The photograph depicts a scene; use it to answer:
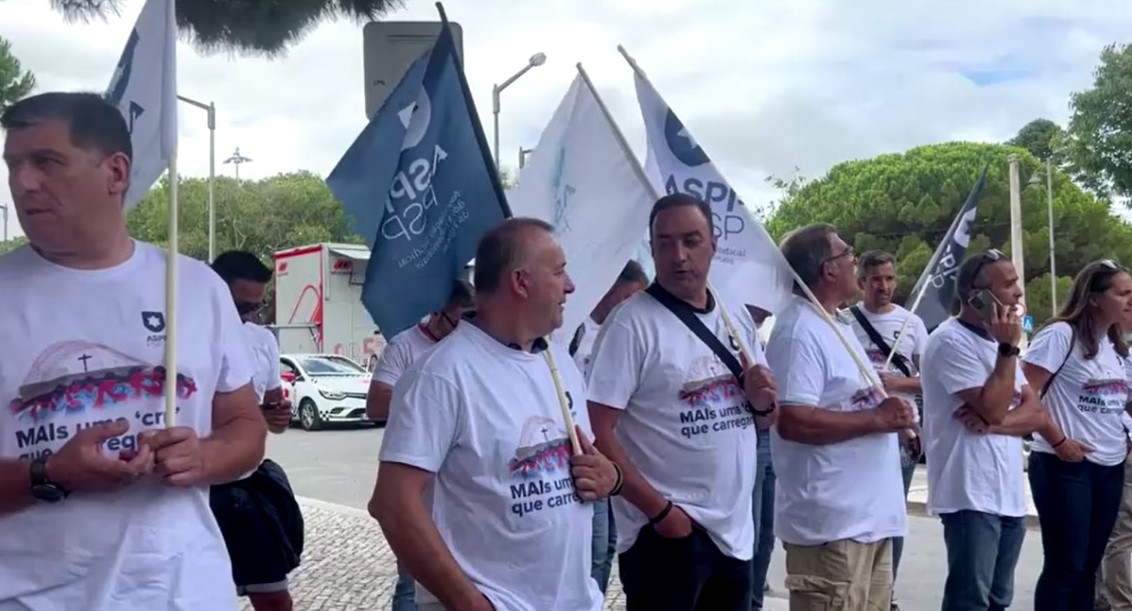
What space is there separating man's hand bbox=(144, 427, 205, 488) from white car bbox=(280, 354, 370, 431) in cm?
1901

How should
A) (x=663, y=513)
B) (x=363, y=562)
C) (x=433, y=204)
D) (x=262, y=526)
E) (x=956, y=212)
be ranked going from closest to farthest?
(x=663, y=513) < (x=433, y=204) < (x=262, y=526) < (x=363, y=562) < (x=956, y=212)

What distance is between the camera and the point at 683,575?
3.86 meters

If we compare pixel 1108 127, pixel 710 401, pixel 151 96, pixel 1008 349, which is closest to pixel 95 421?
pixel 151 96

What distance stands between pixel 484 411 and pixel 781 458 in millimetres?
1945

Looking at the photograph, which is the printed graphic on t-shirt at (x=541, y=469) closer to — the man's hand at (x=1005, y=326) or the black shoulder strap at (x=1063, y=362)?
the man's hand at (x=1005, y=326)

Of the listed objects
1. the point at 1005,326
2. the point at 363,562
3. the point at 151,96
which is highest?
the point at 151,96

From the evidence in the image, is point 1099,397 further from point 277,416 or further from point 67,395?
point 67,395

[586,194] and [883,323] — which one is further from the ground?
[586,194]

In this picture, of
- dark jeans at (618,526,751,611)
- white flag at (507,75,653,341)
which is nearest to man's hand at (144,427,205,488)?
dark jeans at (618,526,751,611)

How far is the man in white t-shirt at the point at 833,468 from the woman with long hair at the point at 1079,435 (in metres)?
1.41

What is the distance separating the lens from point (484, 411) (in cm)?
297

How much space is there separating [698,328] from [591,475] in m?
1.07

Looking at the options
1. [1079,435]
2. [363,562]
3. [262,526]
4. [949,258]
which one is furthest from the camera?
[363,562]

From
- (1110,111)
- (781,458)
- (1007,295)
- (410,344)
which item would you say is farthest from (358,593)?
(1110,111)
